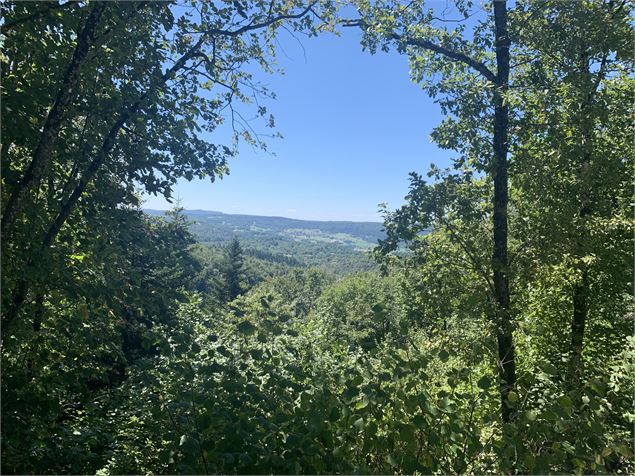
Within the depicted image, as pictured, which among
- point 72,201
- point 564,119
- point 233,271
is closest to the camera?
point 72,201

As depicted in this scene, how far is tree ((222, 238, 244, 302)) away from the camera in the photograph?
4831cm

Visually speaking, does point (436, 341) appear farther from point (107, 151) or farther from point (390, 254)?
point (107, 151)

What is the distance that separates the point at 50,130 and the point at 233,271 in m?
48.1

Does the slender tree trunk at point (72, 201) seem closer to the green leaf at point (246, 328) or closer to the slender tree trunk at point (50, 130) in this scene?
the slender tree trunk at point (50, 130)

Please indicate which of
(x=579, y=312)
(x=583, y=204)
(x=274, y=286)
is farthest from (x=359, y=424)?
(x=579, y=312)

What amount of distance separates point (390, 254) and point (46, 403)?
422 cm

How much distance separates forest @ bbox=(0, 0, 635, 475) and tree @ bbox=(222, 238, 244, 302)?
43920mm

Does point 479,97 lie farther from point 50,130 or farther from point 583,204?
point 50,130

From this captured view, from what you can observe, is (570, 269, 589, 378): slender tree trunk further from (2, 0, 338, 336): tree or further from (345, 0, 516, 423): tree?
(2, 0, 338, 336): tree

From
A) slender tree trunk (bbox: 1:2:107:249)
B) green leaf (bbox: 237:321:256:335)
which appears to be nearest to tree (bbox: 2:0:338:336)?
slender tree trunk (bbox: 1:2:107:249)

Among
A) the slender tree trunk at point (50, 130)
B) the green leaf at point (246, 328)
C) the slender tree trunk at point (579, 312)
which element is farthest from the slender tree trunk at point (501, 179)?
the slender tree trunk at point (50, 130)

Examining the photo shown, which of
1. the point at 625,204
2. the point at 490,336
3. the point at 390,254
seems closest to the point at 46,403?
the point at 390,254

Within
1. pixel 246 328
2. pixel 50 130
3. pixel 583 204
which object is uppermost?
pixel 50 130

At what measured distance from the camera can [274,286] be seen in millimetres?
3869
